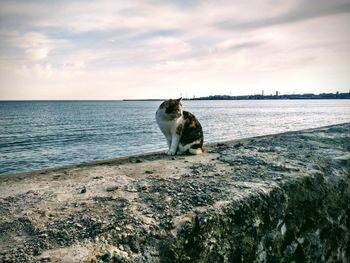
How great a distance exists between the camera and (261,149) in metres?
9.09

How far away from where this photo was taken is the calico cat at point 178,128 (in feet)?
26.2

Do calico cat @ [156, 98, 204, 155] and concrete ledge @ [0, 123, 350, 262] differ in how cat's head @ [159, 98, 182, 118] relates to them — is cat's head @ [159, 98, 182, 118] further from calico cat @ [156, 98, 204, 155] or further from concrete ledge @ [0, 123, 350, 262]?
concrete ledge @ [0, 123, 350, 262]

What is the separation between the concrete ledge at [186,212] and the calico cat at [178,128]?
0.66m

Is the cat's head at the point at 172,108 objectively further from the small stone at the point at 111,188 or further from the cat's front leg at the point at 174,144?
the small stone at the point at 111,188

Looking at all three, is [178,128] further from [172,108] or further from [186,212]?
[186,212]

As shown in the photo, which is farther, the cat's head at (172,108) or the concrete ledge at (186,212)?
the cat's head at (172,108)

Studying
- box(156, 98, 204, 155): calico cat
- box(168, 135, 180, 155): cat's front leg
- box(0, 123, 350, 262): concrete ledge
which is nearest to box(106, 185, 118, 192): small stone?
box(0, 123, 350, 262): concrete ledge

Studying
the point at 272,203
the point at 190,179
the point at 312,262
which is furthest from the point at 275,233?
the point at 190,179

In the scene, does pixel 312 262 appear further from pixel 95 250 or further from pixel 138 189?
pixel 95 250

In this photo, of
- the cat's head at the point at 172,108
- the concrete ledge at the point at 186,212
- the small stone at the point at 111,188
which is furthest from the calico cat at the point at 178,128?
the small stone at the point at 111,188

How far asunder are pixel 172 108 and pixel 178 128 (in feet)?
2.02

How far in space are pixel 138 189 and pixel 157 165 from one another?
6.63ft

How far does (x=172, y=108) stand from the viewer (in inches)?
313

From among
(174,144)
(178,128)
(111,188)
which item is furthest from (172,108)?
(111,188)
